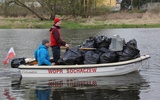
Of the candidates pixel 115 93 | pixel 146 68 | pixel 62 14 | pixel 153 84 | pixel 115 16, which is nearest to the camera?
pixel 115 93

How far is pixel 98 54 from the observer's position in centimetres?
1324

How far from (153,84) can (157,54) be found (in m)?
7.57

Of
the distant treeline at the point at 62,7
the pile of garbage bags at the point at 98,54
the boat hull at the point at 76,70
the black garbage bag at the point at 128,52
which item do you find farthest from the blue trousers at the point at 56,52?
the distant treeline at the point at 62,7

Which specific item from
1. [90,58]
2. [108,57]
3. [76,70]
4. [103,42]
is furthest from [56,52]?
[108,57]

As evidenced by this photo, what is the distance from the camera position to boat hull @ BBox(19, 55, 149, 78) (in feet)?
41.2

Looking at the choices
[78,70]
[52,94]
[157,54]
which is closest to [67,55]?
[78,70]

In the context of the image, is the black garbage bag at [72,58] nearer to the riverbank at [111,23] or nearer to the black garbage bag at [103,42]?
the black garbage bag at [103,42]

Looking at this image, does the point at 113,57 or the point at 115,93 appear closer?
the point at 115,93

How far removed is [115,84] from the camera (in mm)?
12055

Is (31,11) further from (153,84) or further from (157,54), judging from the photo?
(153,84)

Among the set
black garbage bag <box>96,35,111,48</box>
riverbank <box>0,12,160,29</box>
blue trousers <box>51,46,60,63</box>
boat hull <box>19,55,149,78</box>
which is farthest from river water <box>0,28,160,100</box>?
riverbank <box>0,12,160,29</box>

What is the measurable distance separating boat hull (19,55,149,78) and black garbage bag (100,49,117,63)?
0.28 m

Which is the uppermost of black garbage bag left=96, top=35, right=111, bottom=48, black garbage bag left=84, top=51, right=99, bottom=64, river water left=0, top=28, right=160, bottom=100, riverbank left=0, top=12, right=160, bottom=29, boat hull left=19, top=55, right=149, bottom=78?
black garbage bag left=96, top=35, right=111, bottom=48

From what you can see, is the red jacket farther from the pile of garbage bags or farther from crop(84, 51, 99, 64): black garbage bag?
crop(84, 51, 99, 64): black garbage bag
